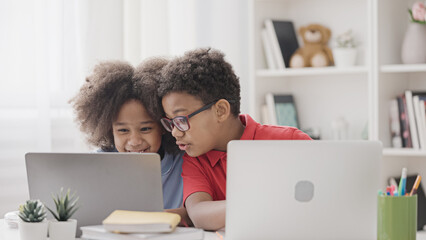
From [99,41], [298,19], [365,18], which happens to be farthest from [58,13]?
[365,18]

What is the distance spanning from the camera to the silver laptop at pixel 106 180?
1471 mm

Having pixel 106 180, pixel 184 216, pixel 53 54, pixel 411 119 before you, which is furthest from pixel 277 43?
pixel 106 180

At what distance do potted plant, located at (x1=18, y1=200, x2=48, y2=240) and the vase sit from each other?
6.82 feet

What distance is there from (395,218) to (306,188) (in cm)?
23

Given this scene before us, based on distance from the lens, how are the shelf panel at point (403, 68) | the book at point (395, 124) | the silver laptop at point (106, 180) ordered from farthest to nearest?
the book at point (395, 124)
the shelf panel at point (403, 68)
the silver laptop at point (106, 180)

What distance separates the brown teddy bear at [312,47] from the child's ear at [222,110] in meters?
1.39

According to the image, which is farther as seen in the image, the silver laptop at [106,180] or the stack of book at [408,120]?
the stack of book at [408,120]

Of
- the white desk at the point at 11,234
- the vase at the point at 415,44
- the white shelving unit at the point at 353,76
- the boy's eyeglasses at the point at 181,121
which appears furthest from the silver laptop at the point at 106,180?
the vase at the point at 415,44

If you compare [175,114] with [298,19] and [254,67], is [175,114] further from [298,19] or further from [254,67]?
[298,19]

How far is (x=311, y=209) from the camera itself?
4.48 ft

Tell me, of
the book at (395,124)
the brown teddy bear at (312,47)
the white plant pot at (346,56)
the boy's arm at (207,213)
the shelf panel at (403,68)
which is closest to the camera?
the boy's arm at (207,213)

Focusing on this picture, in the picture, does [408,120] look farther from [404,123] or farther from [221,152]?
[221,152]

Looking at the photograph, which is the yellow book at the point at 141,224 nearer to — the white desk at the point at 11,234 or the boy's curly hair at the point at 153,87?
the white desk at the point at 11,234

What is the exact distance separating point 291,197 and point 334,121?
194cm
